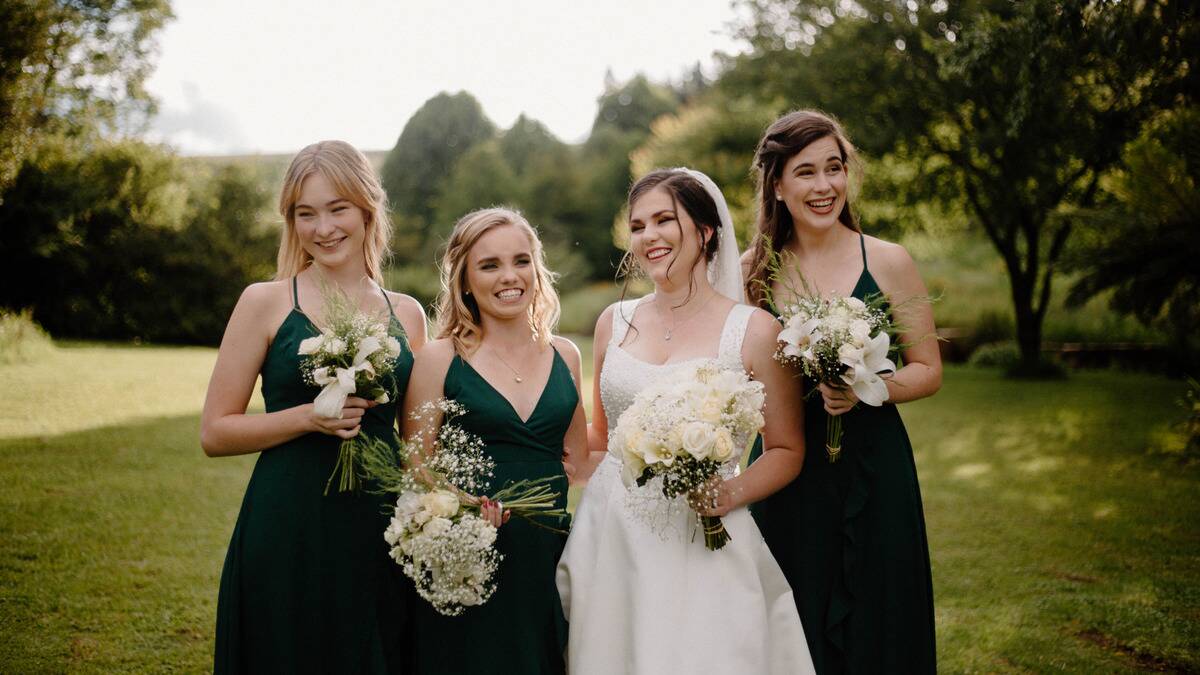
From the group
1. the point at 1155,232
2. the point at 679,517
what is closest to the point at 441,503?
the point at 679,517

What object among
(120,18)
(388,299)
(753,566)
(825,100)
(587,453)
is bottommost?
(753,566)

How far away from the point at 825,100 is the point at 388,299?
17.0 meters

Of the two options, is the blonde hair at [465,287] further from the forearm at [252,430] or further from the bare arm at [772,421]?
the bare arm at [772,421]

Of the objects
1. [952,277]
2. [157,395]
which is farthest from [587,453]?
[952,277]

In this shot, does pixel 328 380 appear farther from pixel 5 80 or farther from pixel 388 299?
pixel 5 80

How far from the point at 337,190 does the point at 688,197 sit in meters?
1.55

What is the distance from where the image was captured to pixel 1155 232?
23.5 feet

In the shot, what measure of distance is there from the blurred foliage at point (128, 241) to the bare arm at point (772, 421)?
1116 inches

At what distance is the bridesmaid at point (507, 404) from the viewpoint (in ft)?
11.1

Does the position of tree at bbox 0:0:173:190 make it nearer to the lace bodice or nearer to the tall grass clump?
the tall grass clump

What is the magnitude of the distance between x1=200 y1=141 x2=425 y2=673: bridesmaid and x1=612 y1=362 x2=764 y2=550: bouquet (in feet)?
3.55

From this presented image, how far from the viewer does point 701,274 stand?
152 inches

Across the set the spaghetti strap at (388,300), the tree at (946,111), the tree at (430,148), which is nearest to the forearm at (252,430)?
the spaghetti strap at (388,300)

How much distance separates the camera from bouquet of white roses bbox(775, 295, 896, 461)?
3.20 meters
